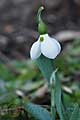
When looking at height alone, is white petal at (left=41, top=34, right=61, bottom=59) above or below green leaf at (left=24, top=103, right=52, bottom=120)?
above

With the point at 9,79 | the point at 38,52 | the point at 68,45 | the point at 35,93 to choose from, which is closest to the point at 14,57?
the point at 68,45

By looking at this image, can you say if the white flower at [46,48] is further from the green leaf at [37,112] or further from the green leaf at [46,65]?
the green leaf at [37,112]

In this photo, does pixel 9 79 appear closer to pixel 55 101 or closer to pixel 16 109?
pixel 16 109

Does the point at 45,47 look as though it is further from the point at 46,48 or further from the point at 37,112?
the point at 37,112

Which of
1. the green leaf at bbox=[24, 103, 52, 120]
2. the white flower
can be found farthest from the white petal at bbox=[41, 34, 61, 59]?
the green leaf at bbox=[24, 103, 52, 120]

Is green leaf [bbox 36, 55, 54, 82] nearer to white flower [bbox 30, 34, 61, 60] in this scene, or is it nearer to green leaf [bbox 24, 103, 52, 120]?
white flower [bbox 30, 34, 61, 60]

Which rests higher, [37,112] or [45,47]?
[45,47]

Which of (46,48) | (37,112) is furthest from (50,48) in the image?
(37,112)

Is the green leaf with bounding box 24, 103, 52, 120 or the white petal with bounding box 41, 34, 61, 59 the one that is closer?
the white petal with bounding box 41, 34, 61, 59
